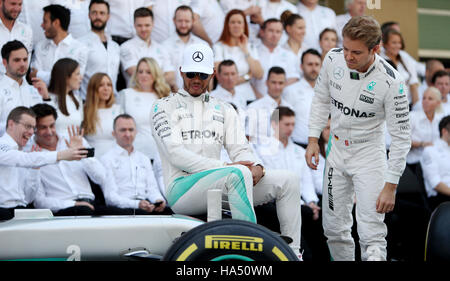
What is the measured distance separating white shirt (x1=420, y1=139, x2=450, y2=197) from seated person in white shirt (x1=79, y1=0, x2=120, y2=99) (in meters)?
3.49

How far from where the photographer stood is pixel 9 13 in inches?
235

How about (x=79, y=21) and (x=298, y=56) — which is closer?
(x=79, y=21)

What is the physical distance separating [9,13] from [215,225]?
13.5 ft

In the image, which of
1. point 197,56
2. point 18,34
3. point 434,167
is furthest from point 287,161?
point 18,34

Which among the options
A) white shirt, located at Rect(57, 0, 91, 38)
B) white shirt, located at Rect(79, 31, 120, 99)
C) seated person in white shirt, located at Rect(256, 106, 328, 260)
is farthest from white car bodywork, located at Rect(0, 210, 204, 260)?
white shirt, located at Rect(57, 0, 91, 38)

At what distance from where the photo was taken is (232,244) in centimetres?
269

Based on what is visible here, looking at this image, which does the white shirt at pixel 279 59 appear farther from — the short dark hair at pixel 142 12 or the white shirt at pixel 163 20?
the short dark hair at pixel 142 12

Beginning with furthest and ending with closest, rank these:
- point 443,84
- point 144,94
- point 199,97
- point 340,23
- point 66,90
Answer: point 340,23 < point 443,84 < point 144,94 < point 66,90 < point 199,97

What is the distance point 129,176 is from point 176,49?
1.80m

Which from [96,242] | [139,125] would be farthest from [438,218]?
[139,125]

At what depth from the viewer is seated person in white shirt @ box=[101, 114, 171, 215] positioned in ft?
18.5

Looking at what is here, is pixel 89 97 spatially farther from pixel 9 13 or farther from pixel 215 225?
pixel 215 225

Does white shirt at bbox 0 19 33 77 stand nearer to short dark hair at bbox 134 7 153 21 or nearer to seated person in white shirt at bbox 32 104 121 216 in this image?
seated person in white shirt at bbox 32 104 121 216

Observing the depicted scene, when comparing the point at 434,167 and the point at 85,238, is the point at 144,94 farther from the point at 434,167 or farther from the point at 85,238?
the point at 85,238
